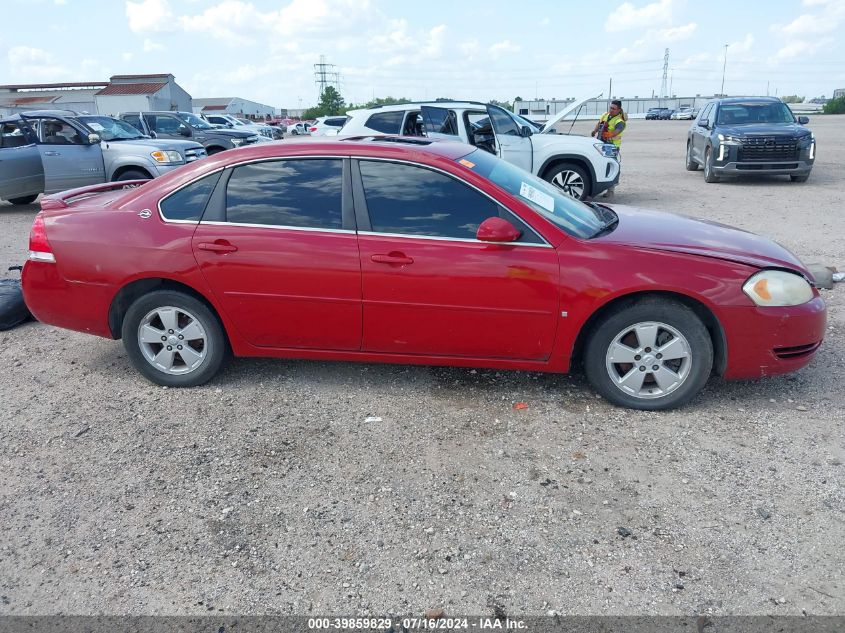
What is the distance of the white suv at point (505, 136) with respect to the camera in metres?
10.8

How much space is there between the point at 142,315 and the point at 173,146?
8.96m

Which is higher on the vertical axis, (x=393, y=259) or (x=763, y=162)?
(x=393, y=259)

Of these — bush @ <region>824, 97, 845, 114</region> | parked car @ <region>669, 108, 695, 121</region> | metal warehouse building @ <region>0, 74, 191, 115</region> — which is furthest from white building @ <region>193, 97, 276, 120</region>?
bush @ <region>824, 97, 845, 114</region>

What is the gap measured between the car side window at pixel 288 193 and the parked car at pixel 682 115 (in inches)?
2824

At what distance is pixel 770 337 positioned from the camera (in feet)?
13.1

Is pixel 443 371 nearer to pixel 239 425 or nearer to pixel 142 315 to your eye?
pixel 239 425

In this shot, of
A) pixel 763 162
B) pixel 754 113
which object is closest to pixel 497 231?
pixel 763 162

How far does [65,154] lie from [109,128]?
71.1 inches

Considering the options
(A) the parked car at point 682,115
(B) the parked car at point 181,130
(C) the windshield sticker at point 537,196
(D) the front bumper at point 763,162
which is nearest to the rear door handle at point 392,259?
(C) the windshield sticker at point 537,196

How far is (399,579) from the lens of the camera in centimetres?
281

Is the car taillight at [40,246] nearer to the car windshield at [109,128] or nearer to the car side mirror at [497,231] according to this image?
the car side mirror at [497,231]

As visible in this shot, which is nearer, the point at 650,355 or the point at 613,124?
the point at 650,355

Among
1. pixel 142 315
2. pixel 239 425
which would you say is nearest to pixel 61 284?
pixel 142 315

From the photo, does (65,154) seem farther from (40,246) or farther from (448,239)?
(448,239)
